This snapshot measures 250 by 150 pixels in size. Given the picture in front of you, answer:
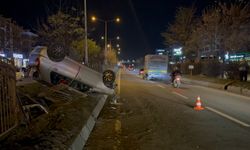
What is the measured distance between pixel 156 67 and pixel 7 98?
31036 millimetres

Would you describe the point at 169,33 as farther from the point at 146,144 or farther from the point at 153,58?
the point at 146,144

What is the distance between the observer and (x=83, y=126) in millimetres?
7758

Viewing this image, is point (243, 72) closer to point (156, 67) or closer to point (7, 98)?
point (156, 67)

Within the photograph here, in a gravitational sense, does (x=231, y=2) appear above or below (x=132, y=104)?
above

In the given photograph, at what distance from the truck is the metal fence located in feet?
99.8

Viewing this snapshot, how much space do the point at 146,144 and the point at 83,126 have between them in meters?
1.81

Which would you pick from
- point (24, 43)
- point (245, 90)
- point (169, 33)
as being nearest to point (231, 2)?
point (169, 33)

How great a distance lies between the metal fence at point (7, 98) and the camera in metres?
6.28

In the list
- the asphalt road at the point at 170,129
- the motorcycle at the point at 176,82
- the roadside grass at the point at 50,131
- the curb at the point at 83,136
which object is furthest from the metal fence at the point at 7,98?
the motorcycle at the point at 176,82

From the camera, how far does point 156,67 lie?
3684cm

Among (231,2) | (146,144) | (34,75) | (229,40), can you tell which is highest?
(231,2)

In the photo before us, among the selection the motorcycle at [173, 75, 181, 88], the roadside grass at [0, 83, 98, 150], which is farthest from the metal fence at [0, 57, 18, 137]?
the motorcycle at [173, 75, 181, 88]

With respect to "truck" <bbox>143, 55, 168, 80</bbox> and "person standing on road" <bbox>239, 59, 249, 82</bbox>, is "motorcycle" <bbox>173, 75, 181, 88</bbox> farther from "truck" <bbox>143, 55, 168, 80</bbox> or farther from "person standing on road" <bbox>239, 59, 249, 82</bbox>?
"truck" <bbox>143, 55, 168, 80</bbox>

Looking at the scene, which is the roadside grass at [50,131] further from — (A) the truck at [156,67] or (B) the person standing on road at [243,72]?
(A) the truck at [156,67]
